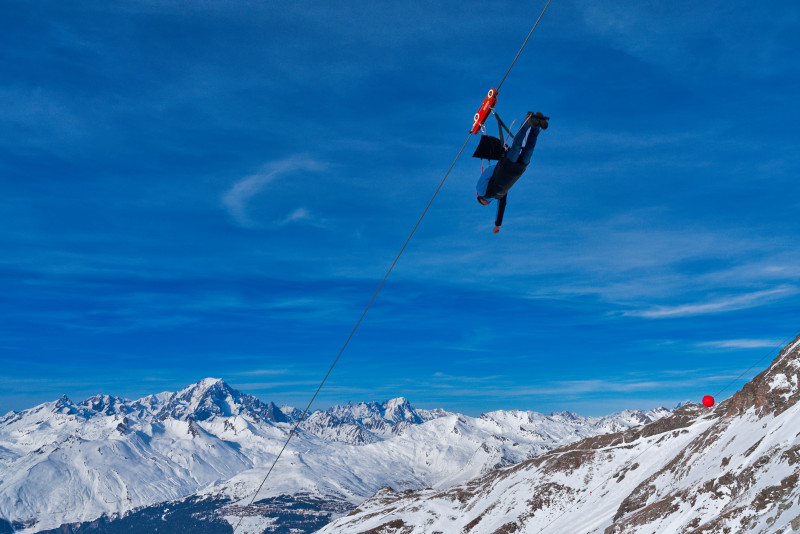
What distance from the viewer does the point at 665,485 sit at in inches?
2744

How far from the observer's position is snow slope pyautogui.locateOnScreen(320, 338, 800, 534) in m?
39.2

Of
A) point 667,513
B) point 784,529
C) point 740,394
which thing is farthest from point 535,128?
point 740,394

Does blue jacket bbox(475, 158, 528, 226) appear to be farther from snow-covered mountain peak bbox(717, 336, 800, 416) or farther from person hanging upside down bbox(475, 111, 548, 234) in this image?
snow-covered mountain peak bbox(717, 336, 800, 416)

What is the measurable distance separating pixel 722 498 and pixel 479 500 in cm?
9259

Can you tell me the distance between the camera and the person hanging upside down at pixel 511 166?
18.5m

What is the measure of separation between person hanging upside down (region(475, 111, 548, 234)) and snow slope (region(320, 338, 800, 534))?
22806 millimetres

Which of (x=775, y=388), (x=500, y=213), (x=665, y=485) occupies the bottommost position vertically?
(x=665, y=485)

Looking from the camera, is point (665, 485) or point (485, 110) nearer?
point (485, 110)

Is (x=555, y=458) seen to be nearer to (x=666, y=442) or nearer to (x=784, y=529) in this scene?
(x=666, y=442)

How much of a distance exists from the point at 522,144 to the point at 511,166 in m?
0.99

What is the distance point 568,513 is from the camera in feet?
304

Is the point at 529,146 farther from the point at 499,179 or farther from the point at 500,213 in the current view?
the point at 500,213

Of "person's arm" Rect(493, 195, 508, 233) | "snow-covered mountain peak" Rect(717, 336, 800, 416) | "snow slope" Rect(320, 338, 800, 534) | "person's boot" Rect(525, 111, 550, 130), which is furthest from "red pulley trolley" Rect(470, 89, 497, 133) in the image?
"snow-covered mountain peak" Rect(717, 336, 800, 416)

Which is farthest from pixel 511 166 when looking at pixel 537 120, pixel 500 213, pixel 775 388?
pixel 775 388
